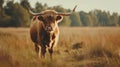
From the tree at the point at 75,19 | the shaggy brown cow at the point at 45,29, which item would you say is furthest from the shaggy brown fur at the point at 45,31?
the tree at the point at 75,19

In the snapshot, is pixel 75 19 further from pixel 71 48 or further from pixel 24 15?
pixel 24 15

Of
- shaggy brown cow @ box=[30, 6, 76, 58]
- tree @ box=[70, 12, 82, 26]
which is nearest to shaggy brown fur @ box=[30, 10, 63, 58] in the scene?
shaggy brown cow @ box=[30, 6, 76, 58]

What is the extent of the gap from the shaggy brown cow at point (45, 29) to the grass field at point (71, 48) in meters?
0.05

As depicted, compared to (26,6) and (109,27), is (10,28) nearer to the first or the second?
(26,6)

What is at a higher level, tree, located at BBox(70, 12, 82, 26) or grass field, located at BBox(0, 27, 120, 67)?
tree, located at BBox(70, 12, 82, 26)

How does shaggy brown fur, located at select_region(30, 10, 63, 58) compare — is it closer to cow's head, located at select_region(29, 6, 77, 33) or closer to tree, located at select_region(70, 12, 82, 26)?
cow's head, located at select_region(29, 6, 77, 33)

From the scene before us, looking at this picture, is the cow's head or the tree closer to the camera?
the cow's head

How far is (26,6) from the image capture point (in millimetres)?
3041

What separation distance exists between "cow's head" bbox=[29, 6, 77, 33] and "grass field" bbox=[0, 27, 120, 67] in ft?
0.32

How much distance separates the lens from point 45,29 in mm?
3014

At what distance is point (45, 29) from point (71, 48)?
327 millimetres

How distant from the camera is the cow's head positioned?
2.98m

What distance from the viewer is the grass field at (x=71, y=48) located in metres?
3.00

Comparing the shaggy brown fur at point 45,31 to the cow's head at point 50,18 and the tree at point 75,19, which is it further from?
the tree at point 75,19
